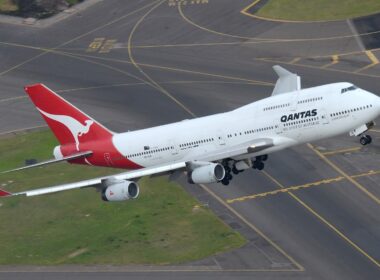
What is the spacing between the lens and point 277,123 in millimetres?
115312

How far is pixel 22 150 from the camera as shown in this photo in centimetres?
16100

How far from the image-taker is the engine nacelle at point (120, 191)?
111m

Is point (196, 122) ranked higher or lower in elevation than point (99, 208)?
higher

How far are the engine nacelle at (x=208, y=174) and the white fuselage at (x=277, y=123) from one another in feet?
10.4

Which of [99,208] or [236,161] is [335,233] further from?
[99,208]

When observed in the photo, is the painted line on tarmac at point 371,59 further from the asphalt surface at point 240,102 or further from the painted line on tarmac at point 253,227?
the painted line on tarmac at point 253,227

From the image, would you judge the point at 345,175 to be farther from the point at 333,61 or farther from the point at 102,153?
the point at 333,61

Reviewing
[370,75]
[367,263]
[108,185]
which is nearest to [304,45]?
[370,75]

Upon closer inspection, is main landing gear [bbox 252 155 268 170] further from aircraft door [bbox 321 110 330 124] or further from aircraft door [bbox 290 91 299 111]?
aircraft door [bbox 321 110 330 124]

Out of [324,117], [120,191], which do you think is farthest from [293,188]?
[120,191]

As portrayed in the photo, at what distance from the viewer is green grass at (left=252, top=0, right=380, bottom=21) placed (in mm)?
190875

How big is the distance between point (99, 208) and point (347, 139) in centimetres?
3525

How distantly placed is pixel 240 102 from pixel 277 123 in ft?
175

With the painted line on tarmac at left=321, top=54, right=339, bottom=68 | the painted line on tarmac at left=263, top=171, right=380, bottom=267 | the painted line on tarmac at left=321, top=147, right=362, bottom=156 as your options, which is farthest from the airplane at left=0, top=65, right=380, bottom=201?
the painted line on tarmac at left=321, top=54, right=339, bottom=68
